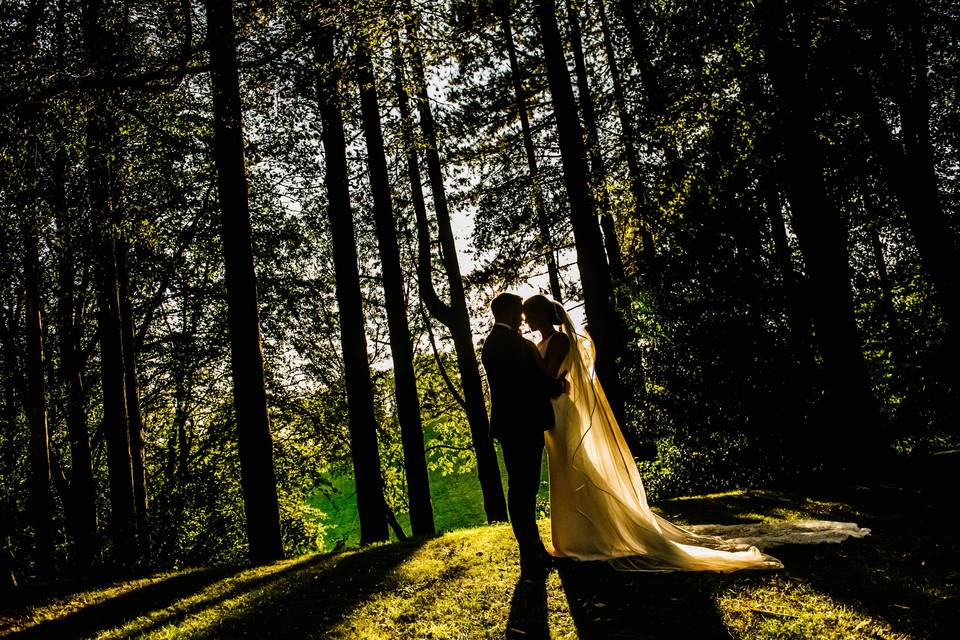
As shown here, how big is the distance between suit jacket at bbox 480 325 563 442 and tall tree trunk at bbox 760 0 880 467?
21.3ft

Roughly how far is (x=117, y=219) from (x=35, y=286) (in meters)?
4.46

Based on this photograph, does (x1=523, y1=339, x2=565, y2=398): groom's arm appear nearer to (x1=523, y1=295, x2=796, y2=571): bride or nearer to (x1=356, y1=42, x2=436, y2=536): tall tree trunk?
(x1=523, y1=295, x2=796, y2=571): bride

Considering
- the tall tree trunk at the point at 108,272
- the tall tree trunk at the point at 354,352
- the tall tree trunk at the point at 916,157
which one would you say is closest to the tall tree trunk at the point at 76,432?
the tall tree trunk at the point at 108,272

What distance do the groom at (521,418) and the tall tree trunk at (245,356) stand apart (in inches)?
202

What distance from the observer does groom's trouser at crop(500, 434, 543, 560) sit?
5418 millimetres

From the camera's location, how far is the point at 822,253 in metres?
9.48

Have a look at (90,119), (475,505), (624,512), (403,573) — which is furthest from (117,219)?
(475,505)

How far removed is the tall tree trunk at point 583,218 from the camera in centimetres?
1316

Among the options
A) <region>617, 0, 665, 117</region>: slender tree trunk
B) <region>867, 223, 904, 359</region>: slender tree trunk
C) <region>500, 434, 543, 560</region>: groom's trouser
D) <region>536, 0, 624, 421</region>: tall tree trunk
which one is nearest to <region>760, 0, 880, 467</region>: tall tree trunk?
<region>617, 0, 665, 117</region>: slender tree trunk

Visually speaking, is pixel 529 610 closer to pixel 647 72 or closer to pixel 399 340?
pixel 399 340

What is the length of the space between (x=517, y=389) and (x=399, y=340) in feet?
26.9

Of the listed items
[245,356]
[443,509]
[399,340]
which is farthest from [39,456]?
[443,509]

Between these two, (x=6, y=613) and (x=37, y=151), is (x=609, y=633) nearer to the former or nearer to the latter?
(x=6, y=613)

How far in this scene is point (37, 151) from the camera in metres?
6.21
